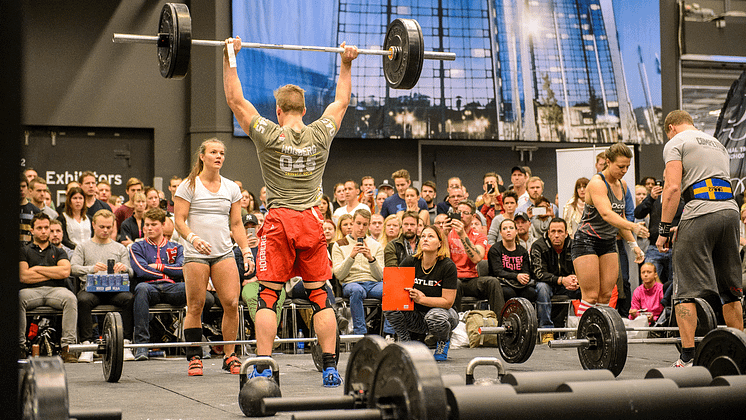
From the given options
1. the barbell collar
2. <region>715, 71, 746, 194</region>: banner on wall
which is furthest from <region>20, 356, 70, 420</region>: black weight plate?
<region>715, 71, 746, 194</region>: banner on wall

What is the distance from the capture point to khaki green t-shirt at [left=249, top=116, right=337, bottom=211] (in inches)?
167

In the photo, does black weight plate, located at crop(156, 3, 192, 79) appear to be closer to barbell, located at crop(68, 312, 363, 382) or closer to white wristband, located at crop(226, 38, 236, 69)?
white wristband, located at crop(226, 38, 236, 69)

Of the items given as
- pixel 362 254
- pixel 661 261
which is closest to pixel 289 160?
pixel 362 254

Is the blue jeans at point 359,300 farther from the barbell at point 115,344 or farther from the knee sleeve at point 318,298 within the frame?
the knee sleeve at point 318,298

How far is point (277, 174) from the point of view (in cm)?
431

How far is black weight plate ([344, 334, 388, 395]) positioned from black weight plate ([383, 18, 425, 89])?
2.96m

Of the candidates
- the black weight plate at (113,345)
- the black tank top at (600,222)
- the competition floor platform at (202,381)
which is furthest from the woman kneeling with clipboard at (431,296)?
the black weight plate at (113,345)

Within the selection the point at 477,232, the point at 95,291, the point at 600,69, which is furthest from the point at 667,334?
the point at 600,69

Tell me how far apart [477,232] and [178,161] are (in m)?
5.64

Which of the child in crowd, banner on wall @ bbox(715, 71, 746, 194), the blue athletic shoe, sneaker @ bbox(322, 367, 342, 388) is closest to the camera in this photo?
the blue athletic shoe

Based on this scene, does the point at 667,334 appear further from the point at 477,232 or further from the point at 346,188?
the point at 346,188

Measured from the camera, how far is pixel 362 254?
25.7ft

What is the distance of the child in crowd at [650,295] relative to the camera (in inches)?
327

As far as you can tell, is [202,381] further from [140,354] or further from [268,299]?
[140,354]
